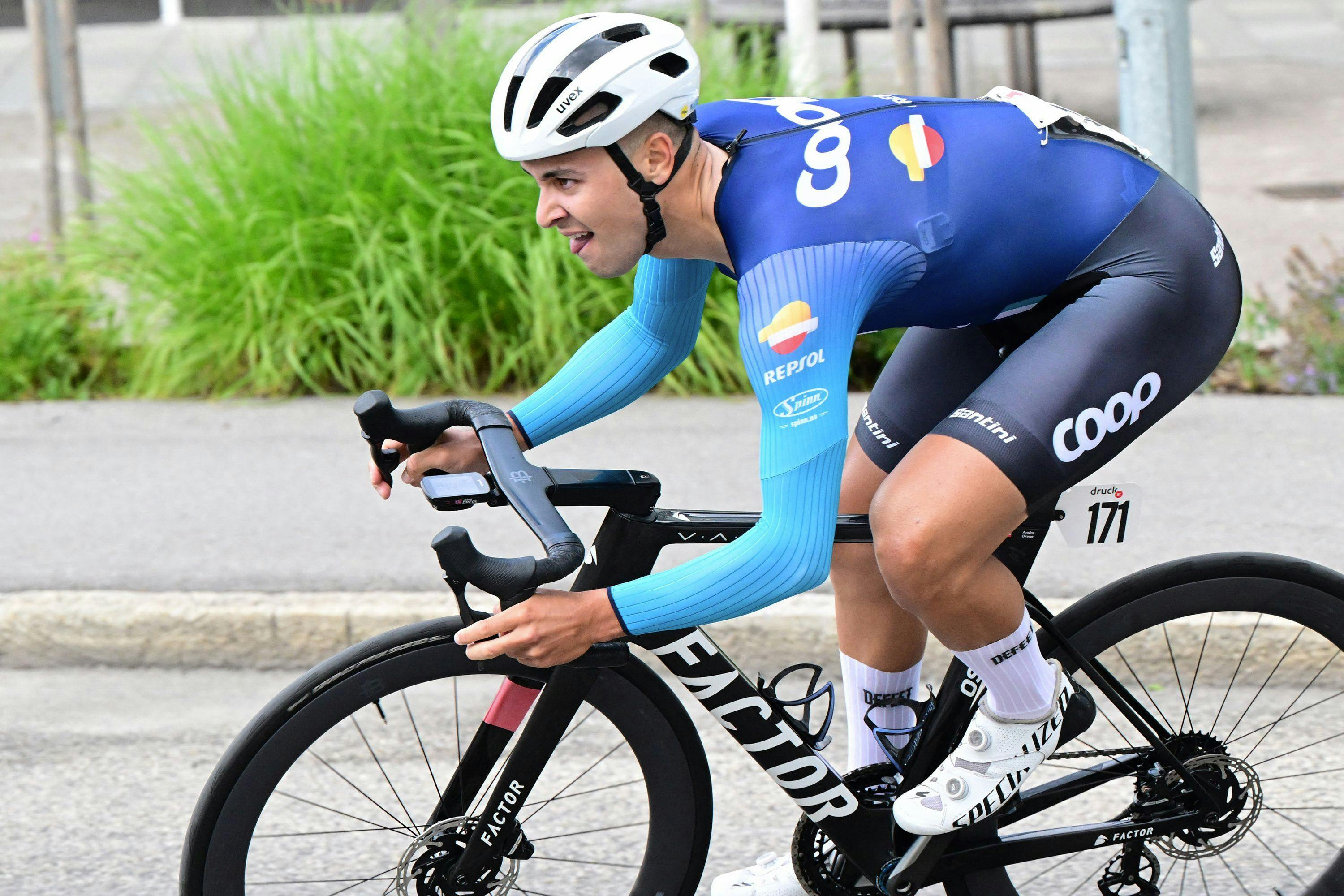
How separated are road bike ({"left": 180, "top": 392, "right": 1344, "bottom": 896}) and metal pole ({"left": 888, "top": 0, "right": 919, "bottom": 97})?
4792mm

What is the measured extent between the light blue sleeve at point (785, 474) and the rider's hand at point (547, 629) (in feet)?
0.11

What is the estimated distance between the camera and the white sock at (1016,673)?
106 inches

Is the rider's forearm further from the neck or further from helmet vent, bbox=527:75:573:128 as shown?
helmet vent, bbox=527:75:573:128

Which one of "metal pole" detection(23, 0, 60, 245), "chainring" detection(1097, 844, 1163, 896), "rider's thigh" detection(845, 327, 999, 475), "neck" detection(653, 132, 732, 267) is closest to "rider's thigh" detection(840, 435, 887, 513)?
"rider's thigh" detection(845, 327, 999, 475)

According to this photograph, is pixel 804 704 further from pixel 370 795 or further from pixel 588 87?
pixel 370 795

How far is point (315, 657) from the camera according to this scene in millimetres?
4684

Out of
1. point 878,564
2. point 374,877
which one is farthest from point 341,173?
point 878,564

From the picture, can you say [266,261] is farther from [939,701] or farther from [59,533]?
[939,701]

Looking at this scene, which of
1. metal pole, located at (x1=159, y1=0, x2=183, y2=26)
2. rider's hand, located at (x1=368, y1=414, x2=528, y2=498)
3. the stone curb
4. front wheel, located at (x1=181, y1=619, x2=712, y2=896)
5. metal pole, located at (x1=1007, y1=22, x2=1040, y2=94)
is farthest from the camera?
metal pole, located at (x1=159, y1=0, x2=183, y2=26)

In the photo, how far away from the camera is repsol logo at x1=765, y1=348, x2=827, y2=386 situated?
2355 mm

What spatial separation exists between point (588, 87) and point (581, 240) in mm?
272

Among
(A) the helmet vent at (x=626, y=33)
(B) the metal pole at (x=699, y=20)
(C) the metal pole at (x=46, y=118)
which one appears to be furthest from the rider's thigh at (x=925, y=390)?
(C) the metal pole at (x=46, y=118)

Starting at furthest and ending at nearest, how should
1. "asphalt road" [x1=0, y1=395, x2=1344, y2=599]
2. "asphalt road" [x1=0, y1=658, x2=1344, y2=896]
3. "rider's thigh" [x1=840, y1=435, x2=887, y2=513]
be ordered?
"asphalt road" [x1=0, y1=395, x2=1344, y2=599] < "asphalt road" [x1=0, y1=658, x2=1344, y2=896] < "rider's thigh" [x1=840, y1=435, x2=887, y2=513]

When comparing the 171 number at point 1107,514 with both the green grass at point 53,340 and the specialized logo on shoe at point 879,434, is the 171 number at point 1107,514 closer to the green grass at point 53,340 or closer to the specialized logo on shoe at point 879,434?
the specialized logo on shoe at point 879,434
